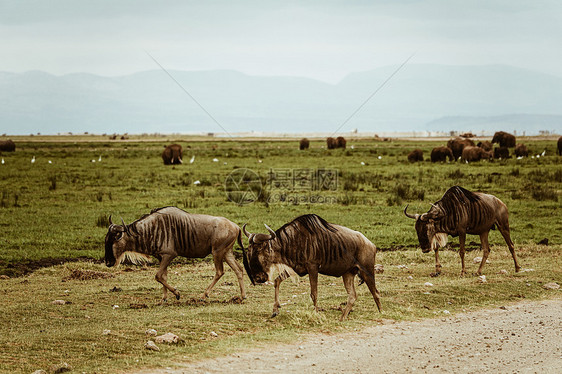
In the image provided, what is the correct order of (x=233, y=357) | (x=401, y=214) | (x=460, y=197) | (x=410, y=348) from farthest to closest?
1. (x=401, y=214)
2. (x=460, y=197)
3. (x=410, y=348)
4. (x=233, y=357)

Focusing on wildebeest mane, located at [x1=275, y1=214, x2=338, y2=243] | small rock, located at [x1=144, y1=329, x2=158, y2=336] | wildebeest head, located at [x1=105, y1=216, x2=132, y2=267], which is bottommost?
small rock, located at [x1=144, y1=329, x2=158, y2=336]

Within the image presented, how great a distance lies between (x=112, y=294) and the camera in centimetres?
1326

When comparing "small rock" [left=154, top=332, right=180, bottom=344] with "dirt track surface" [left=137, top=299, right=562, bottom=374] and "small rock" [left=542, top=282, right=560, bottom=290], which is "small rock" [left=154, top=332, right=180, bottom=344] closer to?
"dirt track surface" [left=137, top=299, right=562, bottom=374]

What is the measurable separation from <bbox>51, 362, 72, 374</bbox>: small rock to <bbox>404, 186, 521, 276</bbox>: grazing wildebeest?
8.91 metres

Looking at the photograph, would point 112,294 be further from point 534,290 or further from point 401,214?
point 401,214

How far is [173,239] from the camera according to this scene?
41.3 feet

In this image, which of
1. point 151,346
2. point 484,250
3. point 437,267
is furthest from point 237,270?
point 484,250

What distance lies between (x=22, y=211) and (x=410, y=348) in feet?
64.8

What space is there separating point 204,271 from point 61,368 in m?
8.26

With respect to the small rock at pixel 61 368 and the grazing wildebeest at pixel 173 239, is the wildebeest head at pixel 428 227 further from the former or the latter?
the small rock at pixel 61 368

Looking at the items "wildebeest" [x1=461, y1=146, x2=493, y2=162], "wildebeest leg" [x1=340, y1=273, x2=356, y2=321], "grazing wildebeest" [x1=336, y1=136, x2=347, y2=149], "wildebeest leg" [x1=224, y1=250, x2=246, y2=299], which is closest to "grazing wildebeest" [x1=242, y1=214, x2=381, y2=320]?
"wildebeest leg" [x1=340, y1=273, x2=356, y2=321]

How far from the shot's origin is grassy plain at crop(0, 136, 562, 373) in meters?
9.64

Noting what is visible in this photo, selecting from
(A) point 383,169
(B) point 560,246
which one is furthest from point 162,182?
(B) point 560,246

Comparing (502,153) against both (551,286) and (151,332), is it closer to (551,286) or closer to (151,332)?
(551,286)
